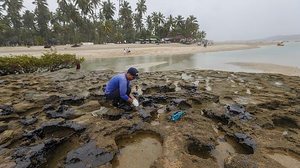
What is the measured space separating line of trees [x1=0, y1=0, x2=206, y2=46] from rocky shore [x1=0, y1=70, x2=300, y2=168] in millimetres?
49801

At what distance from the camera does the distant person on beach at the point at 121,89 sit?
20.8 ft

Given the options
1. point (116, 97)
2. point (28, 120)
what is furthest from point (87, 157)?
point (116, 97)

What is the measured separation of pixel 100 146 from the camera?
4562 mm

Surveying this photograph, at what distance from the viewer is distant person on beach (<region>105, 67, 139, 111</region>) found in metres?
6.33

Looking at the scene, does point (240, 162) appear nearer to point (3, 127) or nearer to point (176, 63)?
point (3, 127)

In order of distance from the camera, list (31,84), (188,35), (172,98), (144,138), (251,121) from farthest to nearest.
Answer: (188,35) < (31,84) < (172,98) < (251,121) < (144,138)

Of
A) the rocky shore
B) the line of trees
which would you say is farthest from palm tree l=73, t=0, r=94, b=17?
the rocky shore

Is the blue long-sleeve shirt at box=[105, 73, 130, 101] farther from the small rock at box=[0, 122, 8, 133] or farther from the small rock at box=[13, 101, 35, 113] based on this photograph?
the small rock at box=[0, 122, 8, 133]

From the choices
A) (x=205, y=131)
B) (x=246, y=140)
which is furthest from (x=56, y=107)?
(x=246, y=140)

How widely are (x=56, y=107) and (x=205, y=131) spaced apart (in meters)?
4.41

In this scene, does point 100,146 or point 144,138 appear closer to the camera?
point 100,146

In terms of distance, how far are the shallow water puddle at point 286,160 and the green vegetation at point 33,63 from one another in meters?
14.9

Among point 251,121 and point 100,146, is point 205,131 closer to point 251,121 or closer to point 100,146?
point 251,121

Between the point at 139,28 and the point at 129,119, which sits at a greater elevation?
the point at 139,28
